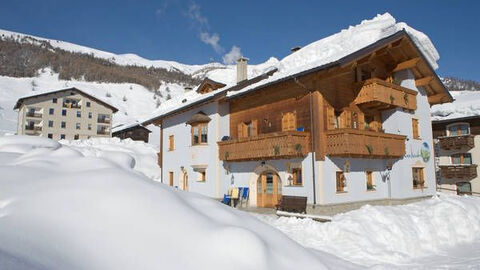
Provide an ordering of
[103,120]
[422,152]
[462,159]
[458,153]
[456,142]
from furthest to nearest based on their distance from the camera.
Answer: [103,120]
[458,153]
[462,159]
[456,142]
[422,152]

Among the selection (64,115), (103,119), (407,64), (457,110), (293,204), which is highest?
(64,115)

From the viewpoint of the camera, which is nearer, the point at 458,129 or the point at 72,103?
the point at 458,129

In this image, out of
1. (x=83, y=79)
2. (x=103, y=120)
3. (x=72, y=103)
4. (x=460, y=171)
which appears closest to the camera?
(x=460, y=171)

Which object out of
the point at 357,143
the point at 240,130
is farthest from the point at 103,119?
the point at 357,143

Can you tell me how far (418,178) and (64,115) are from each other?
58.1 meters

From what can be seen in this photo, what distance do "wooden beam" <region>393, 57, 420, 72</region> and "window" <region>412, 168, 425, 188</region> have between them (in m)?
5.72

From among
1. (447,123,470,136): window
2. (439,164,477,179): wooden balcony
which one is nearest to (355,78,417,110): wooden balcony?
(439,164,477,179): wooden balcony

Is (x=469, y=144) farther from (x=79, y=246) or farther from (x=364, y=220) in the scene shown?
(x=79, y=246)

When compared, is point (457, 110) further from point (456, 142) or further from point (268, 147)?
point (268, 147)

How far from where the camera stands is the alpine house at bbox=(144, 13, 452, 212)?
1518 centimetres

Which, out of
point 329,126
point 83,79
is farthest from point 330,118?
point 83,79

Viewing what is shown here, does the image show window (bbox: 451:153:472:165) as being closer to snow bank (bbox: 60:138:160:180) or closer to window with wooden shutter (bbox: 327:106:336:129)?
window with wooden shutter (bbox: 327:106:336:129)

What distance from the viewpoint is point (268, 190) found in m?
17.7

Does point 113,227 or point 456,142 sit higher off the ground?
point 456,142
